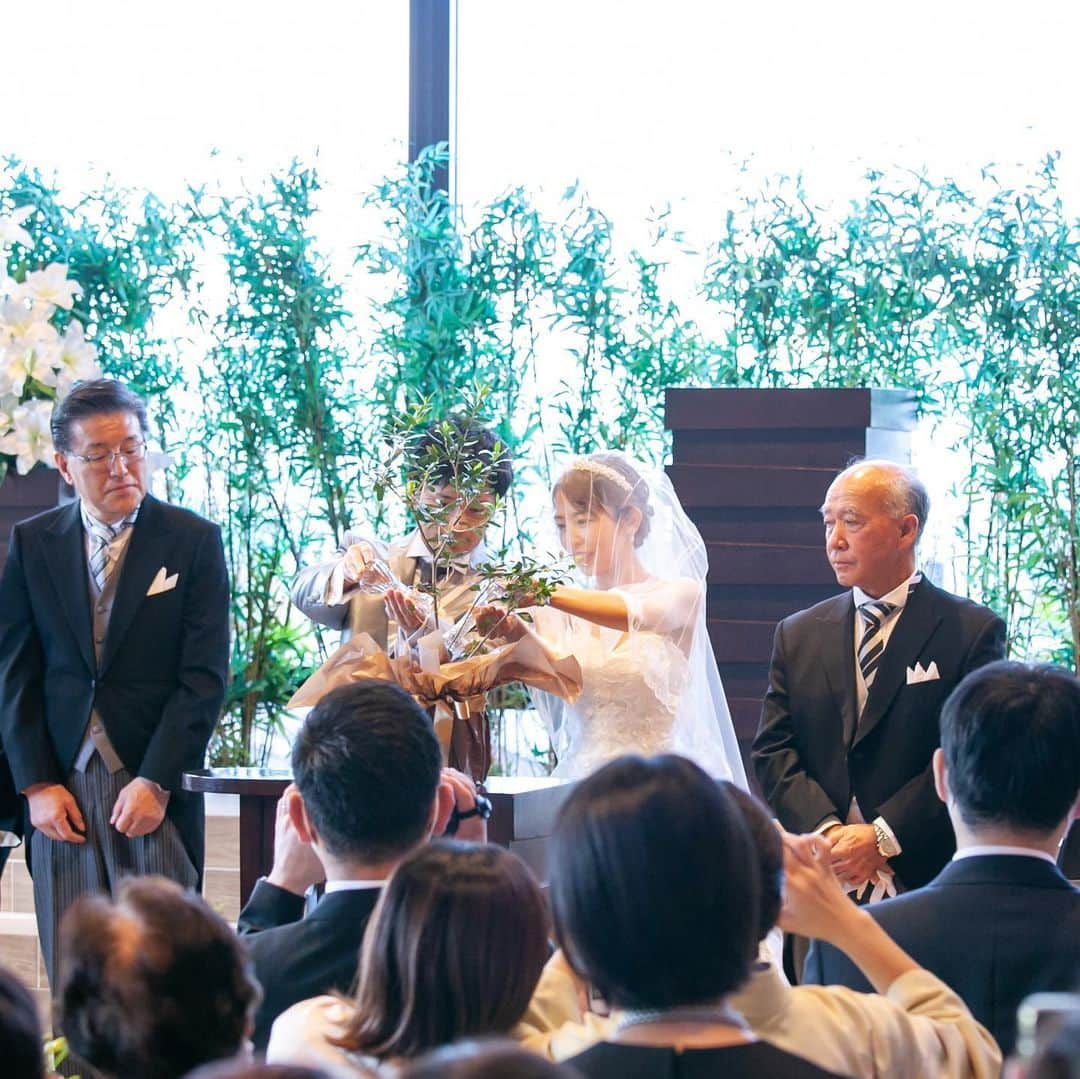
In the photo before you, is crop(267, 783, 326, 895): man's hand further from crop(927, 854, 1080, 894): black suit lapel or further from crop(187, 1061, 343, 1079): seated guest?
crop(187, 1061, 343, 1079): seated guest

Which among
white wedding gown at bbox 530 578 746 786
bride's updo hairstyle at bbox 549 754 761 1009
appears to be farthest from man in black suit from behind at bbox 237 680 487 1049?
white wedding gown at bbox 530 578 746 786

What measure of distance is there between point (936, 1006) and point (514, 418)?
13.2 ft

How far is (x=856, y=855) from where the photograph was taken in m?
3.62

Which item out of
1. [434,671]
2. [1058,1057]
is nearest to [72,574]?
[434,671]

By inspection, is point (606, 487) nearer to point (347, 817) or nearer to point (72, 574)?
point (72, 574)

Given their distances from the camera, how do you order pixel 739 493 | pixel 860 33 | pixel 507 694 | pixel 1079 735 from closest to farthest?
pixel 1079 735 → pixel 739 493 → pixel 507 694 → pixel 860 33

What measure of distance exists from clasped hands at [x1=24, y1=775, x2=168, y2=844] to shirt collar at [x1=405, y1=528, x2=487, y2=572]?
2.57 feet

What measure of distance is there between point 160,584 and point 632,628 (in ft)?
3.61

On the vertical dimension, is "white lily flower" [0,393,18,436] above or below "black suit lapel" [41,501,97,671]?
above

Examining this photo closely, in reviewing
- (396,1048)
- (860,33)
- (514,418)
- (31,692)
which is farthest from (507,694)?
(396,1048)

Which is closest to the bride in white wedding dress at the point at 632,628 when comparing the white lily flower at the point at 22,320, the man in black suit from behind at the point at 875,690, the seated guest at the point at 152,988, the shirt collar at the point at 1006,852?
the man in black suit from behind at the point at 875,690

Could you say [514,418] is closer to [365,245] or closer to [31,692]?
[365,245]

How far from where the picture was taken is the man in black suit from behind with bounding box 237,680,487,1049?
2203 millimetres

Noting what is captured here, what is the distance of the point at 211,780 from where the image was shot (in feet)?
12.0
